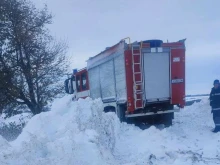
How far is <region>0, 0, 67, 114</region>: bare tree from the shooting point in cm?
1413

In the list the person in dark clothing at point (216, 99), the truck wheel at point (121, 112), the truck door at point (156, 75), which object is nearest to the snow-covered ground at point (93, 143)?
the person in dark clothing at point (216, 99)

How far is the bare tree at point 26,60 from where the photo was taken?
1413cm

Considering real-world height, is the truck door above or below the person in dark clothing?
above

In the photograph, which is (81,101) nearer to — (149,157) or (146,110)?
(149,157)

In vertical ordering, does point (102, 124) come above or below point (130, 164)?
above

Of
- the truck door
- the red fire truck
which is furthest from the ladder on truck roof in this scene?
the truck door


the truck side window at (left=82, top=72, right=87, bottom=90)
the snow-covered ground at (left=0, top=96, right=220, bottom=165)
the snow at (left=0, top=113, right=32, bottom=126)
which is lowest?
the snow at (left=0, top=113, right=32, bottom=126)

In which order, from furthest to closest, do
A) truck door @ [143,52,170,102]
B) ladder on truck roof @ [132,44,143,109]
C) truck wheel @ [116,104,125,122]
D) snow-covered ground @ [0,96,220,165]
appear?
truck wheel @ [116,104,125,122], truck door @ [143,52,170,102], ladder on truck roof @ [132,44,143,109], snow-covered ground @ [0,96,220,165]

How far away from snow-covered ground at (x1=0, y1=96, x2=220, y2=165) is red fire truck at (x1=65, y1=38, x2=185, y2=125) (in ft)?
3.46

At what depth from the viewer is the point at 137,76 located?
928cm

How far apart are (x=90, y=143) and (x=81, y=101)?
6.50 feet

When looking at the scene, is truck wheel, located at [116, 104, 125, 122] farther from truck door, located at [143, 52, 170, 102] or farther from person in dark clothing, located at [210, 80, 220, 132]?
person in dark clothing, located at [210, 80, 220, 132]

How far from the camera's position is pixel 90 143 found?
206 inches

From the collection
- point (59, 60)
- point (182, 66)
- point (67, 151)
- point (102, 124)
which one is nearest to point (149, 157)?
point (102, 124)
